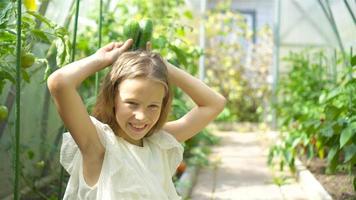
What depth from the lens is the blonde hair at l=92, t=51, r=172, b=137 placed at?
153 centimetres

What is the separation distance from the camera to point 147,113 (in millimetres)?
1523

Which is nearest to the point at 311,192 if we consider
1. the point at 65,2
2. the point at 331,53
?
the point at 65,2

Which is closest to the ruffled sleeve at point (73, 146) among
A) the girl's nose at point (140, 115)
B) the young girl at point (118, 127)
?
the young girl at point (118, 127)

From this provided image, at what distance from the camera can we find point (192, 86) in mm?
1746

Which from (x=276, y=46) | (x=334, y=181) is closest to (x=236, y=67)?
(x=276, y=46)

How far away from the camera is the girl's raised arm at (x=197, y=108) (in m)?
1.74

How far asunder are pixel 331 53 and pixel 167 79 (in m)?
5.19

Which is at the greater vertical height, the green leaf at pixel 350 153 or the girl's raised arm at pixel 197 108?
→ the girl's raised arm at pixel 197 108

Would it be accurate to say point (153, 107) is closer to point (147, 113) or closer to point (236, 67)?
point (147, 113)

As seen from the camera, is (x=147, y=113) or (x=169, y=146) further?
(x=169, y=146)

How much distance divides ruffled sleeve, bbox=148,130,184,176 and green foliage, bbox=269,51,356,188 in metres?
1.08

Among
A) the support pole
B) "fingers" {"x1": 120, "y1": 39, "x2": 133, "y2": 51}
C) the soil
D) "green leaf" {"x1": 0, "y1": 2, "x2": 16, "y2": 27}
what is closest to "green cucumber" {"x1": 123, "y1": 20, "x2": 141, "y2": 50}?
"fingers" {"x1": 120, "y1": 39, "x2": 133, "y2": 51}

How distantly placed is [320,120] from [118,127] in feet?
7.16

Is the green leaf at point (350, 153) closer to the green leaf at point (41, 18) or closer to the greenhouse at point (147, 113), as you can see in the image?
the greenhouse at point (147, 113)
